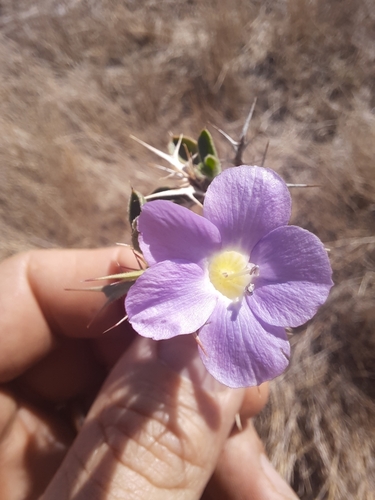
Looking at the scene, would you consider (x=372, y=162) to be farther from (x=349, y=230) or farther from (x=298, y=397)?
(x=298, y=397)

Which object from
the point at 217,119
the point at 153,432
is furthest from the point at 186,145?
the point at 217,119

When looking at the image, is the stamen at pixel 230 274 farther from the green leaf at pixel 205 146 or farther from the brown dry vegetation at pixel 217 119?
the brown dry vegetation at pixel 217 119

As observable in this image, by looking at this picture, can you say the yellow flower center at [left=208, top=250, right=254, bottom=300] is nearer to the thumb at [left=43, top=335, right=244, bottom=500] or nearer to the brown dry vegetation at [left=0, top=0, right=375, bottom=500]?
the thumb at [left=43, top=335, right=244, bottom=500]

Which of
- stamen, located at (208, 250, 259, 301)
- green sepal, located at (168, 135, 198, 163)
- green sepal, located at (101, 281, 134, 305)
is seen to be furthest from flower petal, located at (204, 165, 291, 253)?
green sepal, located at (168, 135, 198, 163)

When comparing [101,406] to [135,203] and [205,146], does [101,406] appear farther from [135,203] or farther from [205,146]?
[205,146]

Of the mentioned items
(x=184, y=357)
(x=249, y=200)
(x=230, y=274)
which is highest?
(x=249, y=200)

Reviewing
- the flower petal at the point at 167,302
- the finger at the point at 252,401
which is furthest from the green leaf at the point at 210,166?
the finger at the point at 252,401
